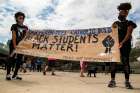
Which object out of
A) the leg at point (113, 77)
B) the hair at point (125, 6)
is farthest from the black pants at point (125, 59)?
the hair at point (125, 6)

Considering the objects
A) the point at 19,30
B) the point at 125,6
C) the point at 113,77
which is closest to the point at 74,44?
the point at 19,30

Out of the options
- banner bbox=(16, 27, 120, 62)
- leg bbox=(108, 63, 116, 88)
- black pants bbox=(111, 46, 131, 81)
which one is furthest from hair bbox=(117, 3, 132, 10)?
leg bbox=(108, 63, 116, 88)

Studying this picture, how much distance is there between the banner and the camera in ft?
33.0

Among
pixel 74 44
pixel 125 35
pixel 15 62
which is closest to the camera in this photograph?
pixel 125 35

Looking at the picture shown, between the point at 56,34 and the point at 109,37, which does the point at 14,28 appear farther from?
the point at 109,37

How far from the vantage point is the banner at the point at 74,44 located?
33.0 feet

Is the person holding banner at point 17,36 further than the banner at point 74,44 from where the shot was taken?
Yes

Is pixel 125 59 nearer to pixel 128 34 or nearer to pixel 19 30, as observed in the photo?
pixel 128 34

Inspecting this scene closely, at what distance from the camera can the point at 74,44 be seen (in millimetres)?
11047

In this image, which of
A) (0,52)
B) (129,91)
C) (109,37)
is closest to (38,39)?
(109,37)

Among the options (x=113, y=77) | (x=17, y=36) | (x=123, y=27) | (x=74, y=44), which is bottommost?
(x=113, y=77)

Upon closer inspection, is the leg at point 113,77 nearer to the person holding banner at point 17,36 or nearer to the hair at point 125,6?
the hair at point 125,6

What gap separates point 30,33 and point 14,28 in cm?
148

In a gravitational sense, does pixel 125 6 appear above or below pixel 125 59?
above
